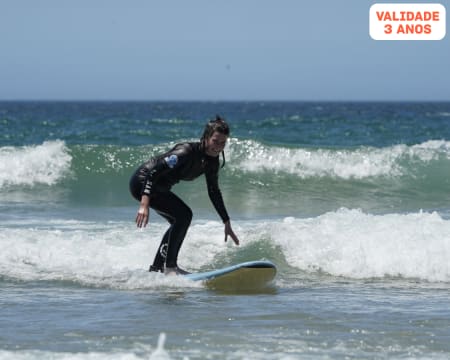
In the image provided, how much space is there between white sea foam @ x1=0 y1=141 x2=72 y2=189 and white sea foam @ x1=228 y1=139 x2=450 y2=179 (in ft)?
12.1

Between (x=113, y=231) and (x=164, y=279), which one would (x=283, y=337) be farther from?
(x=113, y=231)

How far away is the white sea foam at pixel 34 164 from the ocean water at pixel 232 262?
0.13 feet

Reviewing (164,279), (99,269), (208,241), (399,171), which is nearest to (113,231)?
(208,241)

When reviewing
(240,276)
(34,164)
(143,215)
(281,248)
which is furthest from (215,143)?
(34,164)

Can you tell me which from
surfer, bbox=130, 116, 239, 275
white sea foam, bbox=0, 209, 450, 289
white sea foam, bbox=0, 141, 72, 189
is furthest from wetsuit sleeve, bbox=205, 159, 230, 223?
white sea foam, bbox=0, 141, 72, 189

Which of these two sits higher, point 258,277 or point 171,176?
point 171,176

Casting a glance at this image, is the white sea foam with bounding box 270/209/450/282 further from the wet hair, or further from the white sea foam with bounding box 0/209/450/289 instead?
the wet hair

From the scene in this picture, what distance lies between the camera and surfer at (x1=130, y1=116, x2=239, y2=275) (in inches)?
268

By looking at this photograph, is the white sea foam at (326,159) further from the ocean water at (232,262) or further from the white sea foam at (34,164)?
the white sea foam at (34,164)

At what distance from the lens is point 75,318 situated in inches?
239

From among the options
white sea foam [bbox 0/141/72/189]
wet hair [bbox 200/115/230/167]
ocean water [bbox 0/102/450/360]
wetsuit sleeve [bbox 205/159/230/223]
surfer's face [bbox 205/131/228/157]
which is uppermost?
wet hair [bbox 200/115/230/167]

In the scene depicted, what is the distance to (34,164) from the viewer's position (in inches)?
681

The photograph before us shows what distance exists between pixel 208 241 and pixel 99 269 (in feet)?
5.62

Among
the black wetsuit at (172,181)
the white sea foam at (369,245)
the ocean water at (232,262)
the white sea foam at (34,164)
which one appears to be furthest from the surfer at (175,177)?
the white sea foam at (34,164)
